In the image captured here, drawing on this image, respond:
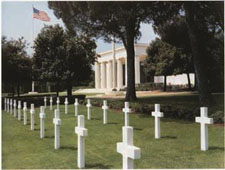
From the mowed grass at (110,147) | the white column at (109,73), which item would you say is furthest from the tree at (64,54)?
the white column at (109,73)

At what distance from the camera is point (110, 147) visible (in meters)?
6.00

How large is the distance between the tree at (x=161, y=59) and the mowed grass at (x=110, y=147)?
19.2 meters

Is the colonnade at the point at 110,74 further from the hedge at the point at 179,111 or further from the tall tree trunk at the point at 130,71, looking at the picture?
the hedge at the point at 179,111

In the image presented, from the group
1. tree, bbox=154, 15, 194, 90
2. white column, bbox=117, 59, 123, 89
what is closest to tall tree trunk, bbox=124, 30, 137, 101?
tree, bbox=154, 15, 194, 90

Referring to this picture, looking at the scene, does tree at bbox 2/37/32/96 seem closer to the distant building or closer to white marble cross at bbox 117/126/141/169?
white marble cross at bbox 117/126/141/169

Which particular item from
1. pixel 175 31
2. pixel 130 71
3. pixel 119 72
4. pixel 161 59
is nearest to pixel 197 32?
pixel 130 71

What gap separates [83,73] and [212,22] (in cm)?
820

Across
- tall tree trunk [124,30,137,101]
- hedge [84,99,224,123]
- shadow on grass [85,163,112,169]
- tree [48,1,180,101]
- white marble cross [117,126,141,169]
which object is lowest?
shadow on grass [85,163,112,169]

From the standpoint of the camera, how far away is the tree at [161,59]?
27.6 metres

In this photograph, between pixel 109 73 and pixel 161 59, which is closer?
pixel 161 59

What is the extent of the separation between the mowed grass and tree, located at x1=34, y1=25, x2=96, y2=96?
319 inches

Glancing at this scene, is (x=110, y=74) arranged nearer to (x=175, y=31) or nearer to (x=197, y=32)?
(x=175, y=31)

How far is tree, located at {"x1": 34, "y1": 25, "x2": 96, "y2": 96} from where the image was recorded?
55.4 ft

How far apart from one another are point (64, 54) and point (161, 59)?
556 inches
